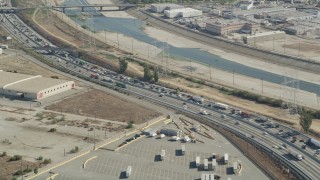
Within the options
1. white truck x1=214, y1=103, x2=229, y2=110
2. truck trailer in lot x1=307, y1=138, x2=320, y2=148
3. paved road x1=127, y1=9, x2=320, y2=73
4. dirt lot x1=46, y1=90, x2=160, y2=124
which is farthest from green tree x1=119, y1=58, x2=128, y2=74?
truck trailer in lot x1=307, y1=138, x2=320, y2=148

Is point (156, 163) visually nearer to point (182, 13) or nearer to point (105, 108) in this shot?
point (105, 108)

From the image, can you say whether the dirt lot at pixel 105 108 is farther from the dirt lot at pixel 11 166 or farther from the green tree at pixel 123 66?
the dirt lot at pixel 11 166

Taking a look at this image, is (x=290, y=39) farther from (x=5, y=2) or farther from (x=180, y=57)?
(x=5, y=2)

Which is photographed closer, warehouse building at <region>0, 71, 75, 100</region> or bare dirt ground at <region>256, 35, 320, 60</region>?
warehouse building at <region>0, 71, 75, 100</region>

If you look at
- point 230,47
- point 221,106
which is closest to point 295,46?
point 230,47

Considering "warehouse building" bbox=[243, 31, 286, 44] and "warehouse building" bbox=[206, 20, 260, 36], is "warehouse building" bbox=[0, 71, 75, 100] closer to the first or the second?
"warehouse building" bbox=[243, 31, 286, 44]

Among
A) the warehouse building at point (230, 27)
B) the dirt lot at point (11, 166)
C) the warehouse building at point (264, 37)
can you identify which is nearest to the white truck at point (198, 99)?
the dirt lot at point (11, 166)
